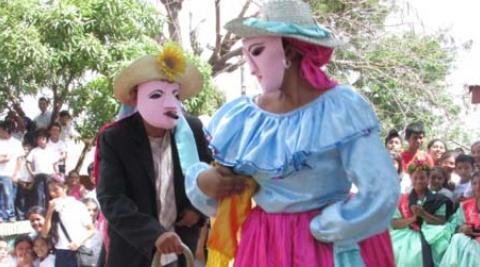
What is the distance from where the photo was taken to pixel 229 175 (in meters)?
3.72

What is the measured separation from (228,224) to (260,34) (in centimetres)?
75

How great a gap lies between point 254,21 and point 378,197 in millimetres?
835

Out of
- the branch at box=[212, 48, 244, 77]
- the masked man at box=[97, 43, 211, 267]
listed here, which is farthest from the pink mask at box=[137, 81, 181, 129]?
the branch at box=[212, 48, 244, 77]

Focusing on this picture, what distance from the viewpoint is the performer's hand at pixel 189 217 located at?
486cm

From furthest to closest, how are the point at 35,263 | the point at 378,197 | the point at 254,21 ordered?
the point at 35,263
the point at 254,21
the point at 378,197

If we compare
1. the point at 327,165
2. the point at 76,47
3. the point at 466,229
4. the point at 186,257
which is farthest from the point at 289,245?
the point at 76,47

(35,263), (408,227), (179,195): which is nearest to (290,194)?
(179,195)

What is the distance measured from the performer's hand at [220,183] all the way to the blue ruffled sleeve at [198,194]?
0.17 feet

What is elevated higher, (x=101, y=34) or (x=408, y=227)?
(x=101, y=34)

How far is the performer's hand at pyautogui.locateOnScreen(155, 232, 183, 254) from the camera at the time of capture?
14.7 ft

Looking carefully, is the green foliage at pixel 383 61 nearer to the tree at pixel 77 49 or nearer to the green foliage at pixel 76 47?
the tree at pixel 77 49

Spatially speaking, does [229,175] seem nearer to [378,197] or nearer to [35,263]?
[378,197]

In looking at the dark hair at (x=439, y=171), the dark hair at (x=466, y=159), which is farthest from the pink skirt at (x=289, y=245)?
the dark hair at (x=466, y=159)

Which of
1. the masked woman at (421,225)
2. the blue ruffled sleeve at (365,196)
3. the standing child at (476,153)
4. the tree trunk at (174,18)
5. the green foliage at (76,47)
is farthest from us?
the tree trunk at (174,18)
